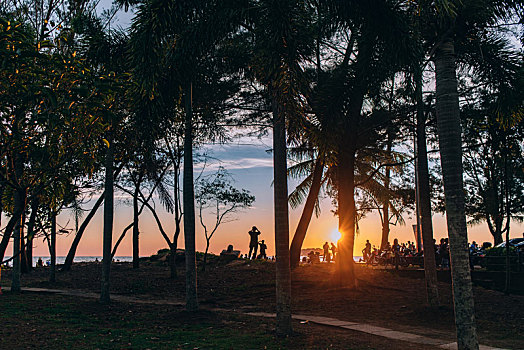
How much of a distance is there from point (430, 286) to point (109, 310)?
31.4ft

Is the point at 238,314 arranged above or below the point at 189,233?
below

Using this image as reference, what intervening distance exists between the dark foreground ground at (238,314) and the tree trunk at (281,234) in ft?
1.74

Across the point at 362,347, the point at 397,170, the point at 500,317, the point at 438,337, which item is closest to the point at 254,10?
the point at 362,347

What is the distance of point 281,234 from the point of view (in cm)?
1063

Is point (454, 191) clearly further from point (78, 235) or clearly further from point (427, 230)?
point (78, 235)

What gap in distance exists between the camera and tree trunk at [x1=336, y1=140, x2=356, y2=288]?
17.1 m

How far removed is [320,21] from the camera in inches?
617

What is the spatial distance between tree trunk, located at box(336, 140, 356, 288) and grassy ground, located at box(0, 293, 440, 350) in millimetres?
5362

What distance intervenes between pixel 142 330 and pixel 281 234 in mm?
4107

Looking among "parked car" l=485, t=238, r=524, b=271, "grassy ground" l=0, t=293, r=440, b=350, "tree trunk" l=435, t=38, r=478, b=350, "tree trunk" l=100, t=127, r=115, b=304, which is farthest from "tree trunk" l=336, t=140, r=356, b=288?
"tree trunk" l=435, t=38, r=478, b=350

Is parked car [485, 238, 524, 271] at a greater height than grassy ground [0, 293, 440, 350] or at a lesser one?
greater

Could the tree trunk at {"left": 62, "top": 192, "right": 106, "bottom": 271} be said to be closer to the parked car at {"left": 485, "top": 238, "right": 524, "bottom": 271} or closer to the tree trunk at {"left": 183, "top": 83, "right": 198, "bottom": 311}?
the tree trunk at {"left": 183, "top": 83, "right": 198, "bottom": 311}

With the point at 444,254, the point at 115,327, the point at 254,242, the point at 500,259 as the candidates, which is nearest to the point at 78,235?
the point at 254,242

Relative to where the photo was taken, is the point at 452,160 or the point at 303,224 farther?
the point at 303,224
